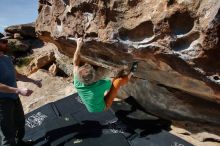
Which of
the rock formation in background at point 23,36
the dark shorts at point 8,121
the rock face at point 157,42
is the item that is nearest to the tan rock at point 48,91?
the rock face at point 157,42

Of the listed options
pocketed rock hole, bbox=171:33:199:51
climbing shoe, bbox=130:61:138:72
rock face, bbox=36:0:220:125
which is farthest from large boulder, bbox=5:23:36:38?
pocketed rock hole, bbox=171:33:199:51

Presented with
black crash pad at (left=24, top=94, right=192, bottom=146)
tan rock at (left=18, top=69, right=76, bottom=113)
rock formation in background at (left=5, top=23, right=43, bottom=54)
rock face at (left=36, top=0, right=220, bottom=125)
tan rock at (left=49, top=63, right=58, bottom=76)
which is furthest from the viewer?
rock formation in background at (left=5, top=23, right=43, bottom=54)

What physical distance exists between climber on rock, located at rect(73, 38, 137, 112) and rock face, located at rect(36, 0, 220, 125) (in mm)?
246

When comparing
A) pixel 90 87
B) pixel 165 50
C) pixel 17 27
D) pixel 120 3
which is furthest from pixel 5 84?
pixel 17 27

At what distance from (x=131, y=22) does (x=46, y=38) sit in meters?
2.41

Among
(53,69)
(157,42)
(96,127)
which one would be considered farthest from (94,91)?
(53,69)

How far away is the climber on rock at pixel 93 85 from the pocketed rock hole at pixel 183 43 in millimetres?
1078

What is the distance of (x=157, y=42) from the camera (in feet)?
12.3

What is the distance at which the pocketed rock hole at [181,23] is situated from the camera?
11.5 feet

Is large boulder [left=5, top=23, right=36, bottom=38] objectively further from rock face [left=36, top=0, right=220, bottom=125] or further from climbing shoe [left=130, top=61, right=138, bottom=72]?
climbing shoe [left=130, top=61, right=138, bottom=72]

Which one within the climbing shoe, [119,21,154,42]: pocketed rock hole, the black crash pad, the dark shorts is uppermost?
[119,21,154,42]: pocketed rock hole

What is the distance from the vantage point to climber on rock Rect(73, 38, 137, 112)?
4.68 m

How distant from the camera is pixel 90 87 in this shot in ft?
15.6

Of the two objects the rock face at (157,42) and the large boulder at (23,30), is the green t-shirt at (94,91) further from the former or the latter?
the large boulder at (23,30)
